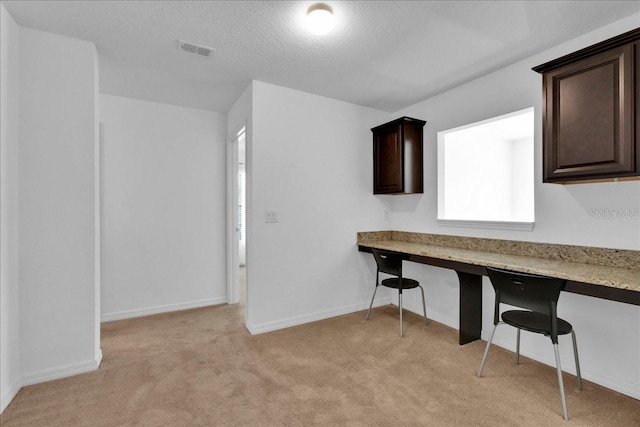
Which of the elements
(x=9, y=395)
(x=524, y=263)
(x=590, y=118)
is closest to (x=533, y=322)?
→ (x=524, y=263)

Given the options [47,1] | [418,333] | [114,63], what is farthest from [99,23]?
[418,333]

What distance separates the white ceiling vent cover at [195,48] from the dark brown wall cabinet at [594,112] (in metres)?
2.34

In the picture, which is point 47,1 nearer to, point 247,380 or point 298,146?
point 298,146

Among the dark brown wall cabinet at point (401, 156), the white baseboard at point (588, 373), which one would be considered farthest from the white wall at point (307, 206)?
the white baseboard at point (588, 373)

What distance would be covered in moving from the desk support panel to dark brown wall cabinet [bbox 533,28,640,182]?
3.54ft

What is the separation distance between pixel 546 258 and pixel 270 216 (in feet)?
7.66

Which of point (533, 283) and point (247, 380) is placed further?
point (247, 380)

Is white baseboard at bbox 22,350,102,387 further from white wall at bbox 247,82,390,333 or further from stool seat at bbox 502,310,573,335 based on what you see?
stool seat at bbox 502,310,573,335

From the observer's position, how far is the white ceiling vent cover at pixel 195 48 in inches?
88.4

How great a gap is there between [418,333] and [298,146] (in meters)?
2.18

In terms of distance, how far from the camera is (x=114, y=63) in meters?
2.56

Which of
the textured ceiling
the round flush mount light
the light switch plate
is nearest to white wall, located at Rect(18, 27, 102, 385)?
the textured ceiling

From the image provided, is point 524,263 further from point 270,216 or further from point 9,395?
point 9,395

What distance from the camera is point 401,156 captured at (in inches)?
129
